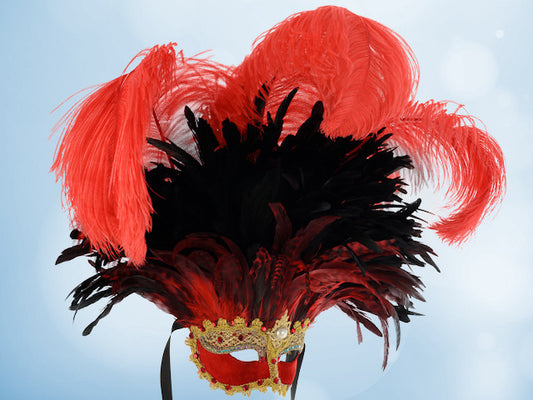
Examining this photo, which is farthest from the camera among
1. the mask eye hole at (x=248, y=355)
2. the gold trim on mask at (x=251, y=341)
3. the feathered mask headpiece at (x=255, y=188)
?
the mask eye hole at (x=248, y=355)

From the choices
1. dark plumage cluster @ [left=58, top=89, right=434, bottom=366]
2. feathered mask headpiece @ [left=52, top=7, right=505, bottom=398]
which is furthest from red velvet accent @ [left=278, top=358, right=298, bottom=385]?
dark plumage cluster @ [left=58, top=89, right=434, bottom=366]

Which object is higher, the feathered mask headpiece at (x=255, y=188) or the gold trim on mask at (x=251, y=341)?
the feathered mask headpiece at (x=255, y=188)

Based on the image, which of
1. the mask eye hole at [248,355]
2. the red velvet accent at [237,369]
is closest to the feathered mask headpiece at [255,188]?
the red velvet accent at [237,369]

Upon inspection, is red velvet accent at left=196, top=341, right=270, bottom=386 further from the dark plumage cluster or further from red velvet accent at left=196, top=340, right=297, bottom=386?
the dark plumage cluster

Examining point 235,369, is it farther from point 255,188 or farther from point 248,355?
point 255,188

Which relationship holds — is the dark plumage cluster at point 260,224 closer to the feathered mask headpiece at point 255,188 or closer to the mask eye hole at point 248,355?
the feathered mask headpiece at point 255,188

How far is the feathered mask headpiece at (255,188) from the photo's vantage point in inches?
57.5

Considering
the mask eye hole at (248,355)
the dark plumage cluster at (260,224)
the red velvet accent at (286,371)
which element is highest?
the dark plumage cluster at (260,224)

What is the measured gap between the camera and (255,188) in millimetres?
1500

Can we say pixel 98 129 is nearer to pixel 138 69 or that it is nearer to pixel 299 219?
pixel 138 69

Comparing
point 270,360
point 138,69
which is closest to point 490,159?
point 270,360

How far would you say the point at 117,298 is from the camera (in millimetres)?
1628

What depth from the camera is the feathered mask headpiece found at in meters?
1.46

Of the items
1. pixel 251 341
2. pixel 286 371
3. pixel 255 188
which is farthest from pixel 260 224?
pixel 286 371
